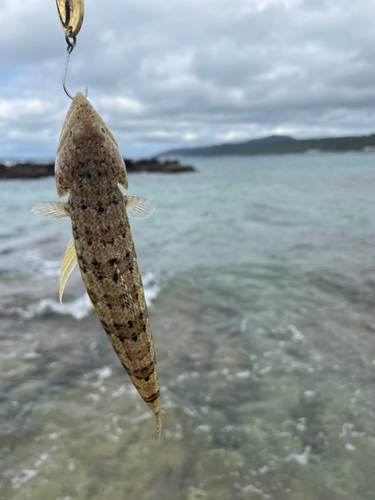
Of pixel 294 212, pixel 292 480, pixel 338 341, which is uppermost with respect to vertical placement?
pixel 294 212

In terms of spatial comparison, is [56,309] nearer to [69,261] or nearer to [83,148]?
[69,261]

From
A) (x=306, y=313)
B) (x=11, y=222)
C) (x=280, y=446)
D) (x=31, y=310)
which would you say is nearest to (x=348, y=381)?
(x=280, y=446)

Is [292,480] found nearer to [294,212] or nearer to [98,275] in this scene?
[98,275]

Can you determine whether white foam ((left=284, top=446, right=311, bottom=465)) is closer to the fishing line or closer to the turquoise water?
the turquoise water

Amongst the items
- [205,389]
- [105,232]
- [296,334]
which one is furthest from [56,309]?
[105,232]

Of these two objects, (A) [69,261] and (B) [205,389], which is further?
(B) [205,389]

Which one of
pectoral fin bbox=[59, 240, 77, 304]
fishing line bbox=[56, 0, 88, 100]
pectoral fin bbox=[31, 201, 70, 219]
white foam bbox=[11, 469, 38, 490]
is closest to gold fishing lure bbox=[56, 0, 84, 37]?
fishing line bbox=[56, 0, 88, 100]

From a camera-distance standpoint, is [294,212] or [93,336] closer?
[93,336]
